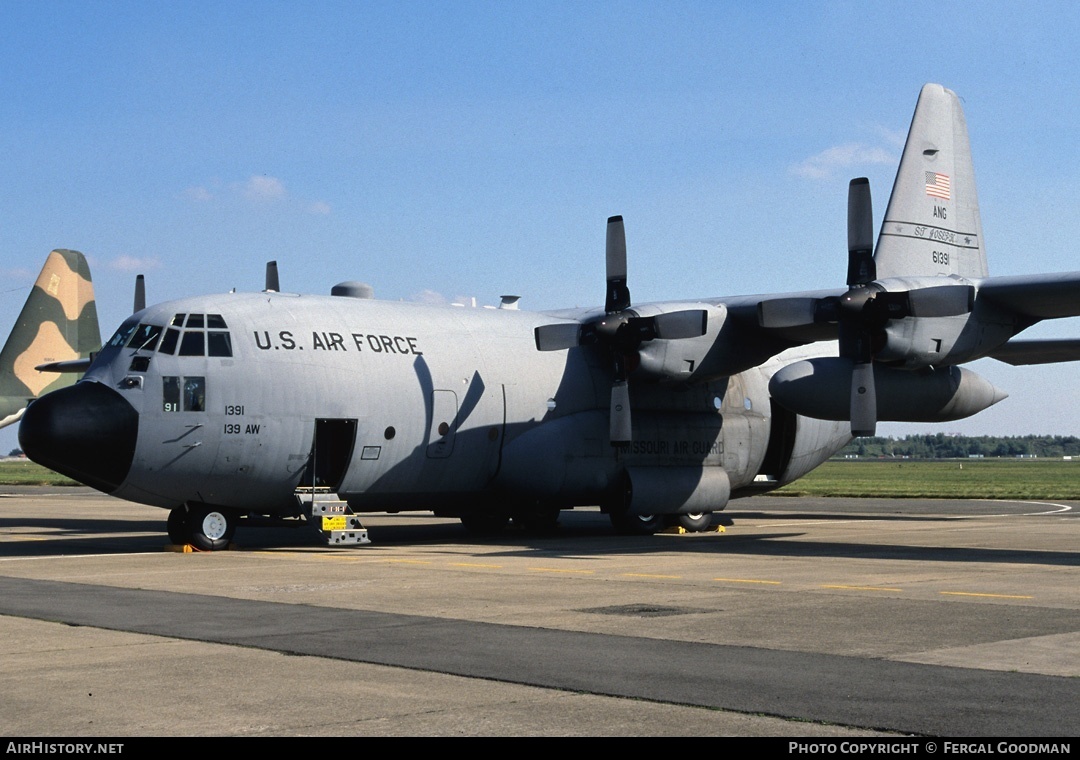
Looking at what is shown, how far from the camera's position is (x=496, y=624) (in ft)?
37.0

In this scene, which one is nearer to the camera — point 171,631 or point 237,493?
point 171,631

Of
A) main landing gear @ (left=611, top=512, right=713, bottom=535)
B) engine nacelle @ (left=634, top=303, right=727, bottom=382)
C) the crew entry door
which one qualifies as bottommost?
main landing gear @ (left=611, top=512, right=713, bottom=535)

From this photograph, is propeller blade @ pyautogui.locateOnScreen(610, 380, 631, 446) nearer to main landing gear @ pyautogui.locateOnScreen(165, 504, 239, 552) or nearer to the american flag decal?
main landing gear @ pyautogui.locateOnScreen(165, 504, 239, 552)

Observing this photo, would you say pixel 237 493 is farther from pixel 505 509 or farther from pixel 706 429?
pixel 706 429

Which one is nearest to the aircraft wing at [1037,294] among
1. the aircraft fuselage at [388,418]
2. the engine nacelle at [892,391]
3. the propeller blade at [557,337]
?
Answer: the engine nacelle at [892,391]

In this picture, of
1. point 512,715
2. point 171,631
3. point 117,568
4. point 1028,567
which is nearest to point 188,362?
point 117,568

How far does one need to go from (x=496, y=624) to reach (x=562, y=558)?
7.67 metres

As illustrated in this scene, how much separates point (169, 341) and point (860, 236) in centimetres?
1176

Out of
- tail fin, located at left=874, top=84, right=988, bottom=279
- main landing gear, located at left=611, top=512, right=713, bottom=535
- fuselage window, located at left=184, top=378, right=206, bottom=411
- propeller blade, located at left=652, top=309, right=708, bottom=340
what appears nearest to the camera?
fuselage window, located at left=184, top=378, right=206, bottom=411

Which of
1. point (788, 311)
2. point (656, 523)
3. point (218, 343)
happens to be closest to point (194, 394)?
point (218, 343)

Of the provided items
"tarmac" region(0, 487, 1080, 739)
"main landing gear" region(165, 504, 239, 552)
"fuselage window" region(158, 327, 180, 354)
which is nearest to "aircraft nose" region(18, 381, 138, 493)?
"fuselage window" region(158, 327, 180, 354)

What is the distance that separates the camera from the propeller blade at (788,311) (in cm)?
2211

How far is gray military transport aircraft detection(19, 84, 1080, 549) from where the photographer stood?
65.9ft

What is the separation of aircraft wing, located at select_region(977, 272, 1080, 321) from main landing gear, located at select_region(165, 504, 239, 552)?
13654 millimetres
